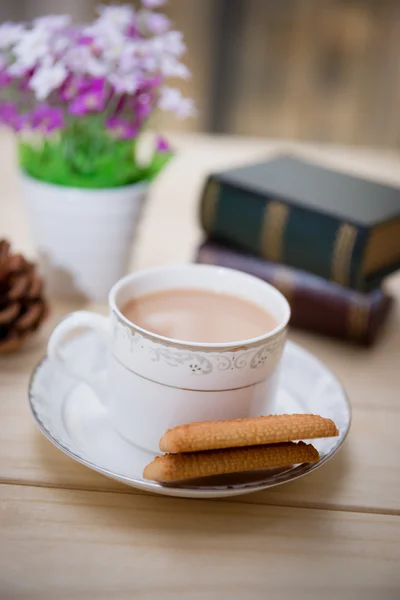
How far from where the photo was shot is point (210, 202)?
81cm

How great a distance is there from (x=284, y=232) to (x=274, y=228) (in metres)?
0.01

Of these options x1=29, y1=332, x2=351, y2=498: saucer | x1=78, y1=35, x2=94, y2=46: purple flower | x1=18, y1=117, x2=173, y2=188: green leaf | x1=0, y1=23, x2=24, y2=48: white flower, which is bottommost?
x1=29, y1=332, x2=351, y2=498: saucer

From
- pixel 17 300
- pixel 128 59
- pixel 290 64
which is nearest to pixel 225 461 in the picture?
pixel 17 300

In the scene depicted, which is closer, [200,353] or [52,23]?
[200,353]

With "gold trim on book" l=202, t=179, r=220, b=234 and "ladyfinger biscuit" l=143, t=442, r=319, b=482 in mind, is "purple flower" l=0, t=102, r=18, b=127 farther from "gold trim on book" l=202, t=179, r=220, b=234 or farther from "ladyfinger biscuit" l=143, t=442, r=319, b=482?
"ladyfinger biscuit" l=143, t=442, r=319, b=482

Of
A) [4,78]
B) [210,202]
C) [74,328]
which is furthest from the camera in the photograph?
[210,202]

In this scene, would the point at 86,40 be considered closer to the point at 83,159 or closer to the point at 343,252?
the point at 83,159

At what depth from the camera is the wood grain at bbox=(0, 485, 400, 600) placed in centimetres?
44

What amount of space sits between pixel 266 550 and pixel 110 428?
0.17 meters

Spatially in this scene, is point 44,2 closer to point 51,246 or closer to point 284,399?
point 51,246

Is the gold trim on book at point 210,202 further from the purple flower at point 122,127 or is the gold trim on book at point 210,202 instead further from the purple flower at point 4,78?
the purple flower at point 4,78

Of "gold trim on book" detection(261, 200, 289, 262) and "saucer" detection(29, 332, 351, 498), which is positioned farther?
"gold trim on book" detection(261, 200, 289, 262)

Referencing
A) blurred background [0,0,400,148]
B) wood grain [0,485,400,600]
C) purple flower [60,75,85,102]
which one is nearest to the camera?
wood grain [0,485,400,600]

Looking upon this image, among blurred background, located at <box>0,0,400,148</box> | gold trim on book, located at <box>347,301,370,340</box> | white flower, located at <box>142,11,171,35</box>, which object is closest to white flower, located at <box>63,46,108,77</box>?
white flower, located at <box>142,11,171,35</box>
